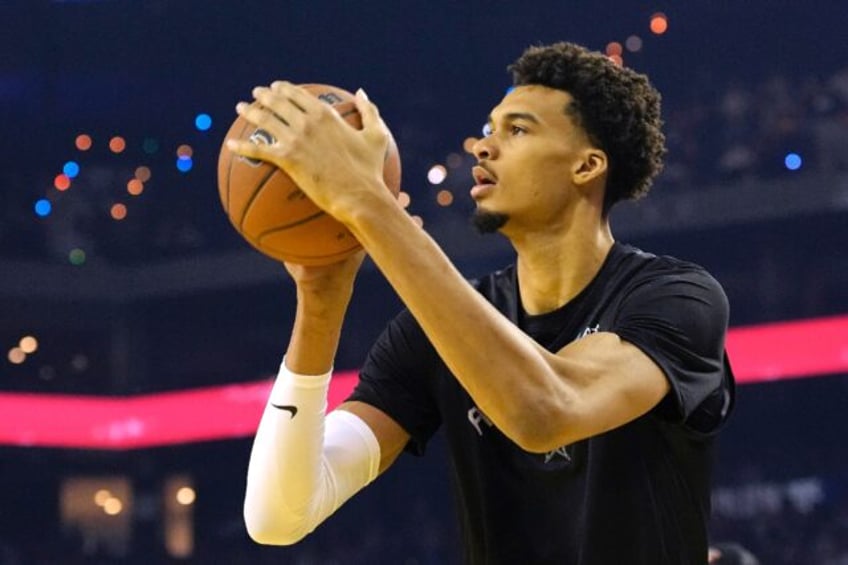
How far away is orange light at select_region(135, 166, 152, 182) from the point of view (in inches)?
279

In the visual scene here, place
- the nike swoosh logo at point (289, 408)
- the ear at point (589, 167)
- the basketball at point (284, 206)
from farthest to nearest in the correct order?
the ear at point (589, 167)
the nike swoosh logo at point (289, 408)
the basketball at point (284, 206)

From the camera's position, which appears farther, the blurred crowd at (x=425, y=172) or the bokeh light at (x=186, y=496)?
the bokeh light at (x=186, y=496)

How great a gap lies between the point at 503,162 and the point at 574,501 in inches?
22.6

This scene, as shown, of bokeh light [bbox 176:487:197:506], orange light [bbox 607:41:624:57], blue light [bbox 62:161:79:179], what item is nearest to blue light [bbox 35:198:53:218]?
blue light [bbox 62:161:79:179]

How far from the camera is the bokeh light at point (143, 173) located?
7.07 m

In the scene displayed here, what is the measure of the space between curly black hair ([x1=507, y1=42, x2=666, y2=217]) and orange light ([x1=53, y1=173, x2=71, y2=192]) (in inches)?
194

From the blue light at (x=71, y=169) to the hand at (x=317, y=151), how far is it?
563 cm

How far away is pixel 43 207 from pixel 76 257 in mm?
300

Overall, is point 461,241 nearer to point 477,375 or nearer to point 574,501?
point 574,501

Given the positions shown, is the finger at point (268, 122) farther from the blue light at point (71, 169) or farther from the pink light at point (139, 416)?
the blue light at point (71, 169)

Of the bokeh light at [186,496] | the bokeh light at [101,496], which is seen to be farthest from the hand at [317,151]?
the bokeh light at [101,496]

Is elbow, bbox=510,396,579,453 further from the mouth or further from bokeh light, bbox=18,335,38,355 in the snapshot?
A: bokeh light, bbox=18,335,38,355

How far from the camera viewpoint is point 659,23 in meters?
6.42


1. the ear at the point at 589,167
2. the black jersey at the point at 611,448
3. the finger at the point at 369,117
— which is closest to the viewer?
the finger at the point at 369,117
